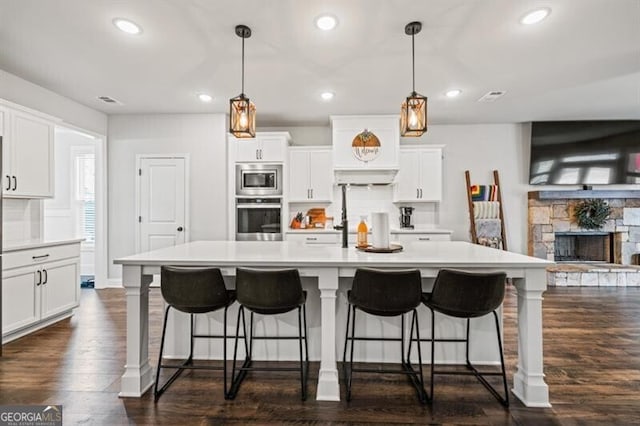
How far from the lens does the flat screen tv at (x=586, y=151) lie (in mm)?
5219

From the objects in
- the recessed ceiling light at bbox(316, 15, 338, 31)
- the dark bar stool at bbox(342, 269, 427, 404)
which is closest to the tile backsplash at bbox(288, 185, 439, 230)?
the recessed ceiling light at bbox(316, 15, 338, 31)

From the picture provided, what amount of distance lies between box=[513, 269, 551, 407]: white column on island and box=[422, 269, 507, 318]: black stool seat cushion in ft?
0.79

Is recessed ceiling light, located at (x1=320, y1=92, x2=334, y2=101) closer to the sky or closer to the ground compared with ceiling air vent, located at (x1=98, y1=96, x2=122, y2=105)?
closer to the ground

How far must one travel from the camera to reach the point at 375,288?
6.24 feet

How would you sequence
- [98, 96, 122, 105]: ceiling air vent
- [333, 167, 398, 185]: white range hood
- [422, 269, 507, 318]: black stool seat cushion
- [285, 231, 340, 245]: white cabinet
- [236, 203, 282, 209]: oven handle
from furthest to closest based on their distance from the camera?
[333, 167, 398, 185]: white range hood → [236, 203, 282, 209]: oven handle → [285, 231, 340, 245]: white cabinet → [98, 96, 122, 105]: ceiling air vent → [422, 269, 507, 318]: black stool seat cushion

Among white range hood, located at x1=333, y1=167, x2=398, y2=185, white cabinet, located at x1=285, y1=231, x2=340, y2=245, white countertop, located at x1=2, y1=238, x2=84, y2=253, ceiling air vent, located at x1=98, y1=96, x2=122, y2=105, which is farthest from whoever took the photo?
white range hood, located at x1=333, y1=167, x2=398, y2=185

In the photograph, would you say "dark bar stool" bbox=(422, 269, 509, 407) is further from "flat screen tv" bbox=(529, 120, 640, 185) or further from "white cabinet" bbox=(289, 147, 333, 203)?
"flat screen tv" bbox=(529, 120, 640, 185)

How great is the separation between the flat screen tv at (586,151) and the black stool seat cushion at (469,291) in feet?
14.5

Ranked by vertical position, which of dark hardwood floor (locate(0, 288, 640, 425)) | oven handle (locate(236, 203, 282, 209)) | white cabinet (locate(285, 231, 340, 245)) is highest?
oven handle (locate(236, 203, 282, 209))

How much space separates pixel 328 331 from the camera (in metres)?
2.07

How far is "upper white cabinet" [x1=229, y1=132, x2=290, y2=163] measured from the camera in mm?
4793

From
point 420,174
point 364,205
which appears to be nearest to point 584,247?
point 420,174

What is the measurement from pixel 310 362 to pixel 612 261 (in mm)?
5906

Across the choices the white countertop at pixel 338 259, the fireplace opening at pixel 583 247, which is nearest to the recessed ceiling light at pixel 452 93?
the white countertop at pixel 338 259
